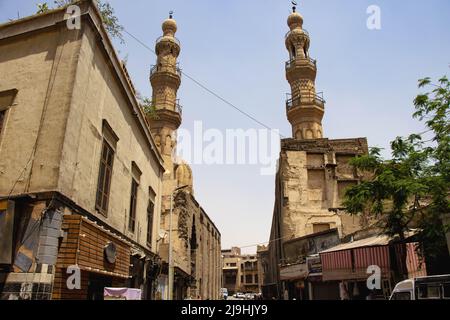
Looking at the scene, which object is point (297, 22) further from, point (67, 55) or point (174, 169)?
point (67, 55)

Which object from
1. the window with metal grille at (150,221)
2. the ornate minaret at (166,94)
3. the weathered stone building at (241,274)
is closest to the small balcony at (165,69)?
the ornate minaret at (166,94)

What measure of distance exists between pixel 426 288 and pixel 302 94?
27293mm

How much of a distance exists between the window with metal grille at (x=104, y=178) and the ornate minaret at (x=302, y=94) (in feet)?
80.3

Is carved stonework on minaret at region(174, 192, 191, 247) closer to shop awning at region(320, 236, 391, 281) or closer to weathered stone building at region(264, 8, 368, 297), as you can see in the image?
weathered stone building at region(264, 8, 368, 297)

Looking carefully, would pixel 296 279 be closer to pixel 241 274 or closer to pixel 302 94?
pixel 302 94

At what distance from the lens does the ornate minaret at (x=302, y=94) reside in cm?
3266

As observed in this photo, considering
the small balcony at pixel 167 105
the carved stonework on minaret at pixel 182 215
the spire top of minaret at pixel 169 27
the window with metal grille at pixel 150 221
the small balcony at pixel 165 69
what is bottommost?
the window with metal grille at pixel 150 221

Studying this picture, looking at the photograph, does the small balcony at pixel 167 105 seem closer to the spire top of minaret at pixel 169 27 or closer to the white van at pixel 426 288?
the spire top of minaret at pixel 169 27

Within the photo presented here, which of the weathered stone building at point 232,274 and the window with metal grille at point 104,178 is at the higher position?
the window with metal grille at point 104,178

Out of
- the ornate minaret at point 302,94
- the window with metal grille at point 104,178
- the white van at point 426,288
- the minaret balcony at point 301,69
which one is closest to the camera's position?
the white van at point 426,288

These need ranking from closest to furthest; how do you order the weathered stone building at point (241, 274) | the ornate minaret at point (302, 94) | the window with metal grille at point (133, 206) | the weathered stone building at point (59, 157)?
the weathered stone building at point (59, 157) < the window with metal grille at point (133, 206) < the ornate minaret at point (302, 94) < the weathered stone building at point (241, 274)

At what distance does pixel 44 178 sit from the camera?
7.16 m

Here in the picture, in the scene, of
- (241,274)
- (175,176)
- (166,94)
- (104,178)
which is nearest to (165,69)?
(166,94)

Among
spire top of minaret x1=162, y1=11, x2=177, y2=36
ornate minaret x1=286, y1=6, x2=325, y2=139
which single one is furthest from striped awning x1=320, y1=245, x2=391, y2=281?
spire top of minaret x1=162, y1=11, x2=177, y2=36
